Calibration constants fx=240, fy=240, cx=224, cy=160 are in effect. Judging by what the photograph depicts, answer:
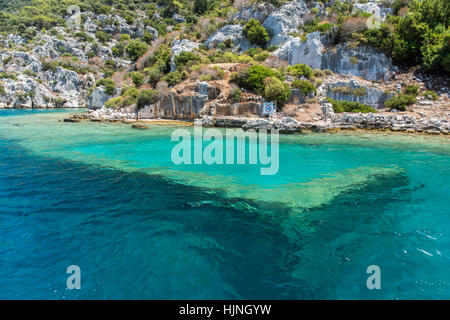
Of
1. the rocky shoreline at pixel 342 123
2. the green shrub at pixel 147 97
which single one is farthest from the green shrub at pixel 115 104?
the rocky shoreline at pixel 342 123

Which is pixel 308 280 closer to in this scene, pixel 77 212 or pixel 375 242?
pixel 375 242

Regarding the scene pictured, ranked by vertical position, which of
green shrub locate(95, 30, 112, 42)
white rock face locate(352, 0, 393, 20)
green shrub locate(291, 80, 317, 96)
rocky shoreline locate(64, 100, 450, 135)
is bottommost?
rocky shoreline locate(64, 100, 450, 135)

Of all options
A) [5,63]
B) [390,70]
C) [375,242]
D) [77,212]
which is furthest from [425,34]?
[5,63]

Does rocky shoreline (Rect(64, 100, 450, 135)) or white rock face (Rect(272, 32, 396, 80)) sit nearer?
rocky shoreline (Rect(64, 100, 450, 135))

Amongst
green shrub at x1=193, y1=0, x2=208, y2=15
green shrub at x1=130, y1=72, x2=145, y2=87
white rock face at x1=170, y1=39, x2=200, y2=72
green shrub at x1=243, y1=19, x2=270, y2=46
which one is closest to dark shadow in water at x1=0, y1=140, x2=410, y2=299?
green shrub at x1=130, y1=72, x2=145, y2=87

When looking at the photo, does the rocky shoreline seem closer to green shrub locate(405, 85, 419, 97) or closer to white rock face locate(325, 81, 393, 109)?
white rock face locate(325, 81, 393, 109)

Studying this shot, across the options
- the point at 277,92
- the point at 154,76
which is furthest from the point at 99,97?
the point at 277,92

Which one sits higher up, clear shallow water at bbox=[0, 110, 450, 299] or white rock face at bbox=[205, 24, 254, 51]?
white rock face at bbox=[205, 24, 254, 51]
